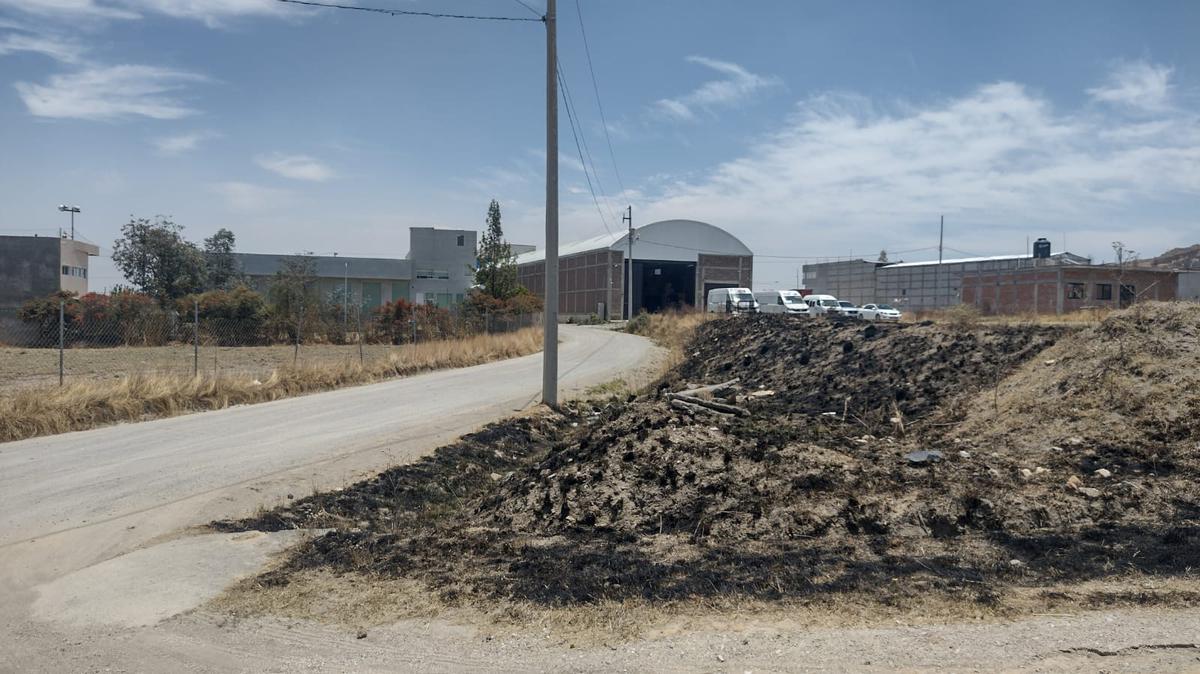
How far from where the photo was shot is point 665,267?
251 ft

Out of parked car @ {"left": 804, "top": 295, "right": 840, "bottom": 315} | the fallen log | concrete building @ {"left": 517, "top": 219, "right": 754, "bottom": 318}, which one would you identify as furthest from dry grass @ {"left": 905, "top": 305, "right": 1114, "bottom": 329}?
concrete building @ {"left": 517, "top": 219, "right": 754, "bottom": 318}

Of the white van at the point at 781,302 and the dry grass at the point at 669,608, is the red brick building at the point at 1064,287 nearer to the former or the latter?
the white van at the point at 781,302

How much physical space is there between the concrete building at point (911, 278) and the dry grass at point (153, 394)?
43209 mm

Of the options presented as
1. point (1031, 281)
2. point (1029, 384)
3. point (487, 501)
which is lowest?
point (487, 501)

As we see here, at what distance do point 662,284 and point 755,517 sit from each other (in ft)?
230

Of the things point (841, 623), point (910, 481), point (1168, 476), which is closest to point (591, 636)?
point (841, 623)

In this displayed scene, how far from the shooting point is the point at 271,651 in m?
5.04

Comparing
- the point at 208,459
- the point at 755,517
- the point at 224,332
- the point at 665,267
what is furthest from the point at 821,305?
the point at 755,517

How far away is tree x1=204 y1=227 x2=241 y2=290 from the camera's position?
5825cm

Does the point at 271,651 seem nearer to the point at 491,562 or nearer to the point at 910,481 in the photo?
the point at 491,562

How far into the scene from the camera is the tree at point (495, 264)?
50.6 m

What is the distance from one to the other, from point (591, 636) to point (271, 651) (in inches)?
76.7

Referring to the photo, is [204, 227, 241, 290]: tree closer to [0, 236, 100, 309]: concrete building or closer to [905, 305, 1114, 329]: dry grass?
[0, 236, 100, 309]: concrete building

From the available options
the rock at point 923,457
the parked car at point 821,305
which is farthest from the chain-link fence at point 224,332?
the rock at point 923,457
